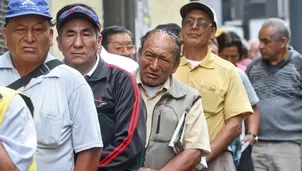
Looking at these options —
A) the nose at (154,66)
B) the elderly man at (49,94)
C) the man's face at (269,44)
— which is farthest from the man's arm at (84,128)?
the man's face at (269,44)

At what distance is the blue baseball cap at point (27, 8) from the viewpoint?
547 cm

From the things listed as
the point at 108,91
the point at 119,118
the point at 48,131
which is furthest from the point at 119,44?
the point at 48,131

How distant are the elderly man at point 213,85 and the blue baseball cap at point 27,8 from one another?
234cm

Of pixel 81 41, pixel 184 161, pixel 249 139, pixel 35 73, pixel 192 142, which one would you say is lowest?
pixel 249 139

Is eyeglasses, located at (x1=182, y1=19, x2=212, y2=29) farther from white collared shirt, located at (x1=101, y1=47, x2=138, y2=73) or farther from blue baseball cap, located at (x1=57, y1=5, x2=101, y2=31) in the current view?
blue baseball cap, located at (x1=57, y1=5, x2=101, y2=31)

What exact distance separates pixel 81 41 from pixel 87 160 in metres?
0.96

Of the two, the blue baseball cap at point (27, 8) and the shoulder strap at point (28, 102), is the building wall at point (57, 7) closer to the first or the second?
the blue baseball cap at point (27, 8)

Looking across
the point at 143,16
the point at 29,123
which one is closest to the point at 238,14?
the point at 143,16

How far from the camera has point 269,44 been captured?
10.4m

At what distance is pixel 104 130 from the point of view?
5.99 m

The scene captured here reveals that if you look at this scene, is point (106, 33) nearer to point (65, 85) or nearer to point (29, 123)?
point (65, 85)

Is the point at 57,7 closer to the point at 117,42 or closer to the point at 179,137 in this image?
the point at 117,42

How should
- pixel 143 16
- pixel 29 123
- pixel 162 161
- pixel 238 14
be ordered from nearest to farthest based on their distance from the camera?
pixel 29 123 → pixel 162 161 → pixel 143 16 → pixel 238 14

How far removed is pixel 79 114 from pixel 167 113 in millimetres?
1359
